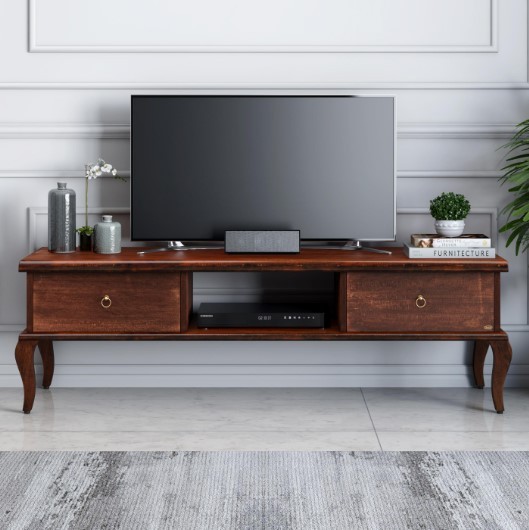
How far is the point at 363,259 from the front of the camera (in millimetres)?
2984

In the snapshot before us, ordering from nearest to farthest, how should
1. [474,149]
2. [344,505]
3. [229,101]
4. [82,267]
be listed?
[344,505] < [82,267] < [229,101] < [474,149]

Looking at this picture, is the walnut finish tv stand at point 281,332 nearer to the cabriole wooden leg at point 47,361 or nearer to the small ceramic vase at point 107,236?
the small ceramic vase at point 107,236

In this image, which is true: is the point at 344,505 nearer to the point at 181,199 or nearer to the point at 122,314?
the point at 122,314

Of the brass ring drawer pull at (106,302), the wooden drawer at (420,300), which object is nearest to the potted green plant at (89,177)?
the brass ring drawer pull at (106,302)

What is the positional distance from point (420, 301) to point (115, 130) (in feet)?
4.45

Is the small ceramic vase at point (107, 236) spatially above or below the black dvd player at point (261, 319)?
above

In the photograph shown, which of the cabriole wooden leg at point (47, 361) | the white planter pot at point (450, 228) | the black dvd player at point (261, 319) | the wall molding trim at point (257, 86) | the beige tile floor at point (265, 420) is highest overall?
the wall molding trim at point (257, 86)

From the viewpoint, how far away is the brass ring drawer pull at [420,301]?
296cm

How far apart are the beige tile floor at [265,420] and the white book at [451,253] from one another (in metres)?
0.58

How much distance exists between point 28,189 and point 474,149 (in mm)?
1781

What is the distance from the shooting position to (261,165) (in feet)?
10.4

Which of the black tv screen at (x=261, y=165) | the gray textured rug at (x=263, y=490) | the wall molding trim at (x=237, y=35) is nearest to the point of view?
the gray textured rug at (x=263, y=490)

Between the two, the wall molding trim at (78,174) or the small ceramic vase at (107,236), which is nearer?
the small ceramic vase at (107,236)

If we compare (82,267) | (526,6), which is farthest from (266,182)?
(526,6)
